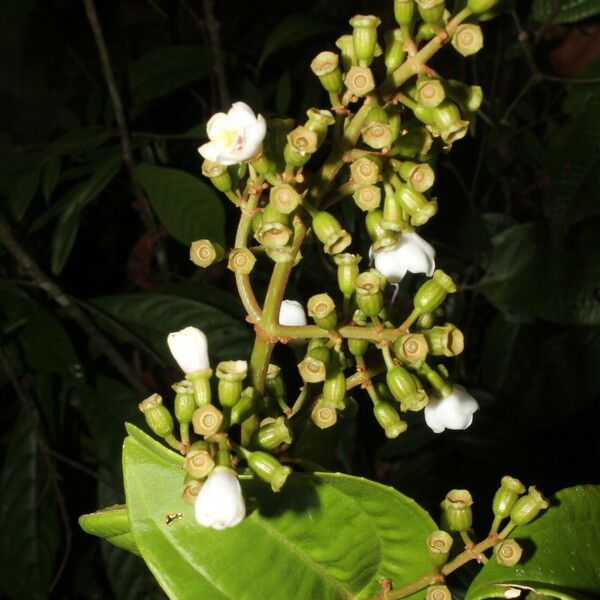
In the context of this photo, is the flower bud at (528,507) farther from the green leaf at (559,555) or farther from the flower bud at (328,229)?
the flower bud at (328,229)

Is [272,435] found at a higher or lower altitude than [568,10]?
lower

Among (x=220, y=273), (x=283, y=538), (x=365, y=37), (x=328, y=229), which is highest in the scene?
(x=365, y=37)

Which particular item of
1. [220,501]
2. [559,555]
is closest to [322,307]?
[220,501]

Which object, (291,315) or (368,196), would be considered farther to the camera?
(291,315)

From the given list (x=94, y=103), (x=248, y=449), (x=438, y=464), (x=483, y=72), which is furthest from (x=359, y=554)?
(x=483, y=72)

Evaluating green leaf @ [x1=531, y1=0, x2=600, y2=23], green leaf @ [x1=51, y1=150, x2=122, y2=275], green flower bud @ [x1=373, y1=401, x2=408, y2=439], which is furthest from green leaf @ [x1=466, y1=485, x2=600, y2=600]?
green leaf @ [x1=531, y1=0, x2=600, y2=23]

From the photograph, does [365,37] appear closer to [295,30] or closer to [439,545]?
[439,545]

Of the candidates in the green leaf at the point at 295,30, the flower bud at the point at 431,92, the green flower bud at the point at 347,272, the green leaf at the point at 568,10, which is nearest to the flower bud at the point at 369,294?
the green flower bud at the point at 347,272
